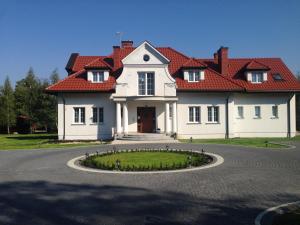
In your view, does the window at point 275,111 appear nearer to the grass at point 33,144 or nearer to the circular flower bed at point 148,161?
the circular flower bed at point 148,161

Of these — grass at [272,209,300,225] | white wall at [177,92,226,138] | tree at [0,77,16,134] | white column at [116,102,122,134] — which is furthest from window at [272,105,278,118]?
tree at [0,77,16,134]

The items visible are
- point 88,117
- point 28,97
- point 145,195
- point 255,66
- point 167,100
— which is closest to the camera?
point 145,195

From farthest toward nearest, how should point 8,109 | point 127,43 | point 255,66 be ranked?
point 8,109 → point 127,43 → point 255,66

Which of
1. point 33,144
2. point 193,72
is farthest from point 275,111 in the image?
point 33,144

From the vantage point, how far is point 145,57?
30516 mm

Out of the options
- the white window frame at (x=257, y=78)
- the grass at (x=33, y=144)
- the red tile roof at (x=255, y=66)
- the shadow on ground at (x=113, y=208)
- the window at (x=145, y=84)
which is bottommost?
the shadow on ground at (x=113, y=208)

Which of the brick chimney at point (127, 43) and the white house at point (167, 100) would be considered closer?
the white house at point (167, 100)

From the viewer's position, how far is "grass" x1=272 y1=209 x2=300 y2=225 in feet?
22.0

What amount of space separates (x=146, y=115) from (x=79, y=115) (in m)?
6.30

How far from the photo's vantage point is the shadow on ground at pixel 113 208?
723 centimetres

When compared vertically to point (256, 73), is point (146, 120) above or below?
below

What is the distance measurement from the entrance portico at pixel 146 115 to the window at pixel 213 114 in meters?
3.52

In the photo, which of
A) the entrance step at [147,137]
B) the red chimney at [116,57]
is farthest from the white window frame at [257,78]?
the red chimney at [116,57]

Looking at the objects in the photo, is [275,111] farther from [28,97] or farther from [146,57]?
[28,97]
